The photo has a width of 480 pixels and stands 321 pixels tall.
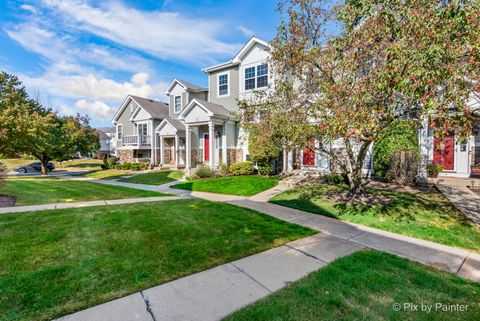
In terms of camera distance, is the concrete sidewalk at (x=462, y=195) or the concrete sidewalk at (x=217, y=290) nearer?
the concrete sidewalk at (x=217, y=290)

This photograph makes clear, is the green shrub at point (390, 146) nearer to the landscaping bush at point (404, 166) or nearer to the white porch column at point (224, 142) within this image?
the landscaping bush at point (404, 166)

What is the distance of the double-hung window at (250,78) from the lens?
1767 centimetres

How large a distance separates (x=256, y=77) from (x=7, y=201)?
1535 cm

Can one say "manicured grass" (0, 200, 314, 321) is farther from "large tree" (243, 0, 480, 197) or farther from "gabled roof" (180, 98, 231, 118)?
"gabled roof" (180, 98, 231, 118)

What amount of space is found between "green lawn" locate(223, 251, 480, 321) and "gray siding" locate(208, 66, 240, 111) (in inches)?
638

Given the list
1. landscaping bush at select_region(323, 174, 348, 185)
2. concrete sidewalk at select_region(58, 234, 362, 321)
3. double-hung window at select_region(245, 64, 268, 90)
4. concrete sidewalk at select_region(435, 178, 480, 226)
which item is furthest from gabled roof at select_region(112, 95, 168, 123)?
concrete sidewalk at select_region(435, 178, 480, 226)

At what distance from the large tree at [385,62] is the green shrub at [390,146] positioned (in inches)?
182

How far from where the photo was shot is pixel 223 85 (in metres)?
19.5

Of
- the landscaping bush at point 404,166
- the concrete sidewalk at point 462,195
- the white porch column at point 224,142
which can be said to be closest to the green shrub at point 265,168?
the white porch column at point 224,142

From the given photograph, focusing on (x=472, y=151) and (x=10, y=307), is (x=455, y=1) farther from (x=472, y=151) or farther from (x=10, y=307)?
(x=472, y=151)

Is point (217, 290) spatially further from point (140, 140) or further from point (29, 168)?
point (29, 168)

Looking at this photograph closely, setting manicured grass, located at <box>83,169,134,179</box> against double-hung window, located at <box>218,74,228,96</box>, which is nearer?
manicured grass, located at <box>83,169,134,179</box>

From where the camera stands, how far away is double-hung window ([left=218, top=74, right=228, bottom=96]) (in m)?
19.4

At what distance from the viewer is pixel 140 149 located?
25.9 meters
